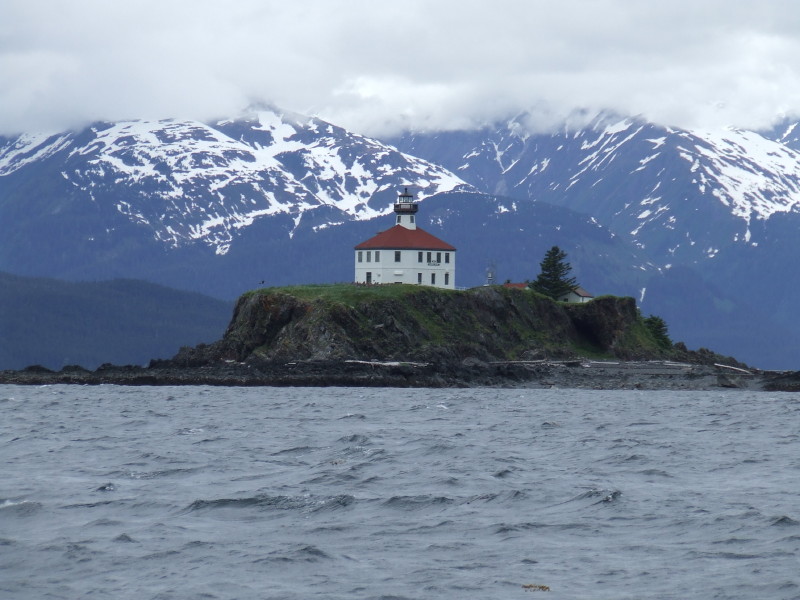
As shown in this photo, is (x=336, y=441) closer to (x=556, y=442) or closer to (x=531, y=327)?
(x=556, y=442)

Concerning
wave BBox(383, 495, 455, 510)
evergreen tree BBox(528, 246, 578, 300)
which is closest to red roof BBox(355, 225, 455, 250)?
evergreen tree BBox(528, 246, 578, 300)

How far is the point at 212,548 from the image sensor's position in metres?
27.9

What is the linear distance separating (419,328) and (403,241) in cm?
2251

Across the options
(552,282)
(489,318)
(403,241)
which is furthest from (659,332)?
(403,241)

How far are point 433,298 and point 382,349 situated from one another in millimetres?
11211

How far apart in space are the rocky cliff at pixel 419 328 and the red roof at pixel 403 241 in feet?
40.0

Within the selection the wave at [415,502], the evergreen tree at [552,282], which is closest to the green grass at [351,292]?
the evergreen tree at [552,282]

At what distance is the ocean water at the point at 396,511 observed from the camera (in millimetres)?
25500

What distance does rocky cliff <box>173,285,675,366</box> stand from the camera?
109m

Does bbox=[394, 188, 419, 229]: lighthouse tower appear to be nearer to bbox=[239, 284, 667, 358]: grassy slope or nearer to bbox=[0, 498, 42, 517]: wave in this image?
bbox=[239, 284, 667, 358]: grassy slope

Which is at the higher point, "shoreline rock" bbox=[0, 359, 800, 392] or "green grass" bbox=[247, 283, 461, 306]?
"green grass" bbox=[247, 283, 461, 306]

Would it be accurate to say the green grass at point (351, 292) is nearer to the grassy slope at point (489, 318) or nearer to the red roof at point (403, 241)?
the grassy slope at point (489, 318)

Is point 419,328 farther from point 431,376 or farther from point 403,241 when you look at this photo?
point 403,241

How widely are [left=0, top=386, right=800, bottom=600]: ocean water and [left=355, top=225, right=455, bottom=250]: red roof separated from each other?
76524 mm
